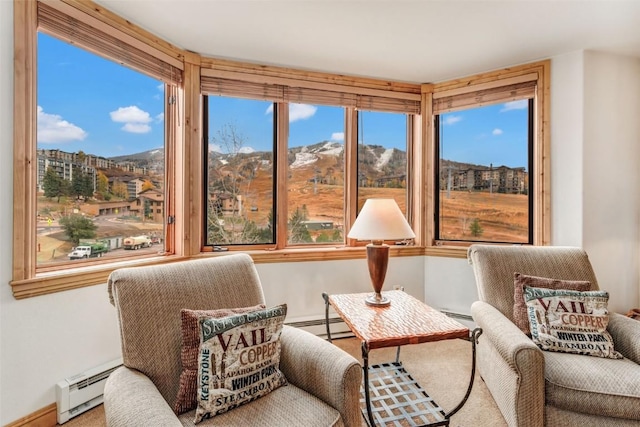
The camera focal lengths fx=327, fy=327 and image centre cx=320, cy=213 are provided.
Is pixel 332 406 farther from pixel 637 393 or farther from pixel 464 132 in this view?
pixel 464 132

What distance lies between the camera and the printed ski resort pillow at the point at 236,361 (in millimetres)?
1228

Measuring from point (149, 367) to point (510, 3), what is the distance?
2.70m

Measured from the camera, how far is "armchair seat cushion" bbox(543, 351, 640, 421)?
1399 mm

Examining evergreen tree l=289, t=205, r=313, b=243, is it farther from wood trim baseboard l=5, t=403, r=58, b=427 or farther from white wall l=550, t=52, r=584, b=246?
white wall l=550, t=52, r=584, b=246

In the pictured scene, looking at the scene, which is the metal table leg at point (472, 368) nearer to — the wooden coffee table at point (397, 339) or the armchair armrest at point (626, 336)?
the wooden coffee table at point (397, 339)

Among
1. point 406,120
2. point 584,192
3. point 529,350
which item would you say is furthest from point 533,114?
point 529,350

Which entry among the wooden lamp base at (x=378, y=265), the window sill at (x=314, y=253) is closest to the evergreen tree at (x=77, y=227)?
the window sill at (x=314, y=253)

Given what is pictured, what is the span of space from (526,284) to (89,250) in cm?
274

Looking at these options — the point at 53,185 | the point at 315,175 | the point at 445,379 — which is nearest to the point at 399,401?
the point at 445,379

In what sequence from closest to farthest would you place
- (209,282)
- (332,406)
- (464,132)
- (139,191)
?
(332,406) < (209,282) < (139,191) < (464,132)

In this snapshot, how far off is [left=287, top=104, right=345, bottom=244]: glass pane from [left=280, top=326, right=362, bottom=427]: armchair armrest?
1530mm

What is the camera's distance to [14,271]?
1.66 meters

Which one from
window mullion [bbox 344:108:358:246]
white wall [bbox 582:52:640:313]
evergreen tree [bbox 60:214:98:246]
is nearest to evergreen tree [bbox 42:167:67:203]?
evergreen tree [bbox 60:214:98:246]

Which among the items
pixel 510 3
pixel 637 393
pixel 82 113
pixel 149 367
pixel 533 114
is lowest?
pixel 637 393
